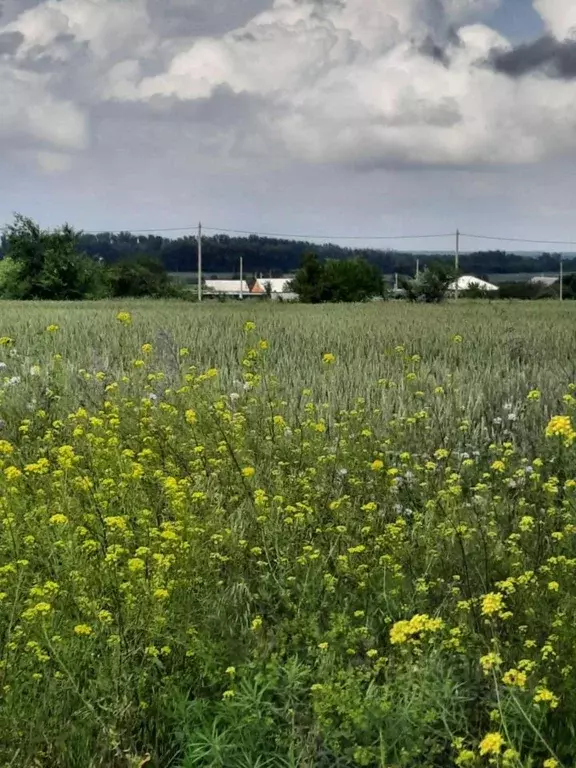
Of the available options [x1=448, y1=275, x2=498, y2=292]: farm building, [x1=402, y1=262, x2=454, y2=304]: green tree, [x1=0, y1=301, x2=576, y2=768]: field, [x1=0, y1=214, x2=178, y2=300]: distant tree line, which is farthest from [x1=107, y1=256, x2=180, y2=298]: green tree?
[x1=0, y1=301, x2=576, y2=768]: field

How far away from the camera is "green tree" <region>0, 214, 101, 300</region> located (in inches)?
2520

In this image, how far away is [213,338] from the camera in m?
12.4

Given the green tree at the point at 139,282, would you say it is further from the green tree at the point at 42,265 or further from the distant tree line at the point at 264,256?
the green tree at the point at 42,265

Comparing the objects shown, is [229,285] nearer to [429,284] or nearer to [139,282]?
[139,282]

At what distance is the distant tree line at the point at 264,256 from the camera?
12025 cm

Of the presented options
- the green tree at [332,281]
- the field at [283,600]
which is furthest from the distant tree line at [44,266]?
the field at [283,600]

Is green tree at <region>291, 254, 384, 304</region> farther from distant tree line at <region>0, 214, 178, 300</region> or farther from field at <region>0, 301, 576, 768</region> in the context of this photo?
field at <region>0, 301, 576, 768</region>

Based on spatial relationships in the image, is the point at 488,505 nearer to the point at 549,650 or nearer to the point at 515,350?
the point at 549,650

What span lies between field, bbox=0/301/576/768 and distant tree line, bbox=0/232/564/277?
104m

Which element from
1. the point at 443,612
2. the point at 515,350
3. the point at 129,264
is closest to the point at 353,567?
the point at 443,612

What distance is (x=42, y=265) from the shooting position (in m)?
65.1

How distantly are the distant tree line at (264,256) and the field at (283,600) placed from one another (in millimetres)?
103926

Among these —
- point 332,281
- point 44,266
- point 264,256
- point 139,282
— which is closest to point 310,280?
point 332,281

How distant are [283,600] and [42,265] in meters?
65.0
